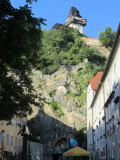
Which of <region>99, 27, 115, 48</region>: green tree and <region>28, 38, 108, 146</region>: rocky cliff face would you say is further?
<region>99, 27, 115, 48</region>: green tree

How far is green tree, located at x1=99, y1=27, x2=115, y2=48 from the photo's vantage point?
248 ft

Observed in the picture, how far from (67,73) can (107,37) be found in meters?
22.7

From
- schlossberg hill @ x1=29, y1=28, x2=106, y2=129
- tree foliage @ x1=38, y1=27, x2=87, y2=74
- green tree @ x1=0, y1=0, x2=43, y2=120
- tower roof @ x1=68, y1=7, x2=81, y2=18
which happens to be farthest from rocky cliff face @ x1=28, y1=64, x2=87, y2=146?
tower roof @ x1=68, y1=7, x2=81, y2=18

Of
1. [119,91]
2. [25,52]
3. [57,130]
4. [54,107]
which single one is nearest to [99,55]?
[54,107]

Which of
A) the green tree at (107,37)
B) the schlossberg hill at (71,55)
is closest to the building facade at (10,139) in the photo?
the schlossberg hill at (71,55)

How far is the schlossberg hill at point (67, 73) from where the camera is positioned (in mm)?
52800

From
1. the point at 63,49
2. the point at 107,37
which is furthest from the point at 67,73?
the point at 107,37

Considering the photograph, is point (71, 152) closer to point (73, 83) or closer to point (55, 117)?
point (55, 117)

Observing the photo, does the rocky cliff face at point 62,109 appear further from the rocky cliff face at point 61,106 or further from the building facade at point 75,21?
the building facade at point 75,21

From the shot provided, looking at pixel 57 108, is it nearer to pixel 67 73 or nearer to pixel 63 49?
pixel 67 73

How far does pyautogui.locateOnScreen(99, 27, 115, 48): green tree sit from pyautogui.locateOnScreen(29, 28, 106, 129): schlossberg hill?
8.08 meters

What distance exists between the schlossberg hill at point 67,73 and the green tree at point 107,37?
318 inches

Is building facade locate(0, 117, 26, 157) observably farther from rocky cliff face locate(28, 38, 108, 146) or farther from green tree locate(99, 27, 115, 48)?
green tree locate(99, 27, 115, 48)

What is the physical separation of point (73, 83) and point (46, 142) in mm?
18911
